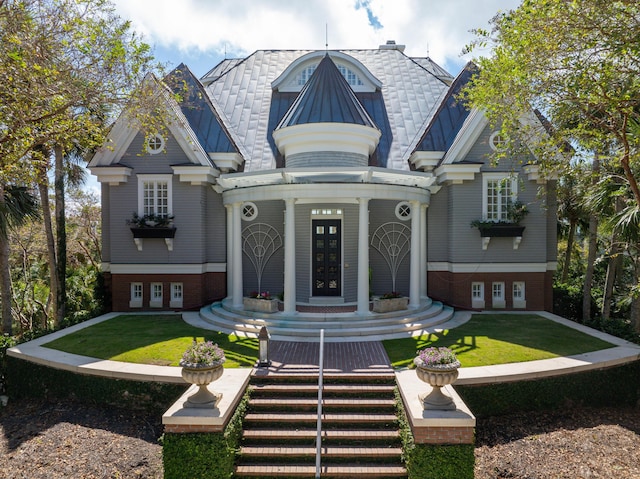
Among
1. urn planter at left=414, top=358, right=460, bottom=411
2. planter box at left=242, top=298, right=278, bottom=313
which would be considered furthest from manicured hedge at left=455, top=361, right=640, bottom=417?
planter box at left=242, top=298, right=278, bottom=313

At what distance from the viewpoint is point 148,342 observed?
12.4 m

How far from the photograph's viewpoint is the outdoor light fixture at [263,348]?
401 inches

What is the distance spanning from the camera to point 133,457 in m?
8.44

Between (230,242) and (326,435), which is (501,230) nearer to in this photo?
(230,242)

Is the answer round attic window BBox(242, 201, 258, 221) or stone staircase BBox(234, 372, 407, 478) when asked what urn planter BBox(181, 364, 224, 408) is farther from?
round attic window BBox(242, 201, 258, 221)

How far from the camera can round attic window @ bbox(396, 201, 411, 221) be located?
17906 millimetres

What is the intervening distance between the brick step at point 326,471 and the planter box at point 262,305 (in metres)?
7.18

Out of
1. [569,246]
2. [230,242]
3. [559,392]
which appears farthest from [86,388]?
[569,246]

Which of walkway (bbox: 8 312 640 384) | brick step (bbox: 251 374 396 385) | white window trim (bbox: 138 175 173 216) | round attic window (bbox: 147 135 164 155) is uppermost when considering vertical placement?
round attic window (bbox: 147 135 164 155)

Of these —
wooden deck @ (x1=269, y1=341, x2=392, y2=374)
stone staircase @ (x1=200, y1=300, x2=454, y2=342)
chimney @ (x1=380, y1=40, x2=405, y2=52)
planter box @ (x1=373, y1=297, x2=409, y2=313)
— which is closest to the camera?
wooden deck @ (x1=269, y1=341, x2=392, y2=374)

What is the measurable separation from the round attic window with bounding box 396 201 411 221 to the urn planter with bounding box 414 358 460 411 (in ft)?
35.2

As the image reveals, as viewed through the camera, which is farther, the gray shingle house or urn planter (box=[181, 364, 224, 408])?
the gray shingle house

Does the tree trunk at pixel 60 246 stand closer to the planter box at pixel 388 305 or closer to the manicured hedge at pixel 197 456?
the manicured hedge at pixel 197 456

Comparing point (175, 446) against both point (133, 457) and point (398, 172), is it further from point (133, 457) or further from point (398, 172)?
point (398, 172)
